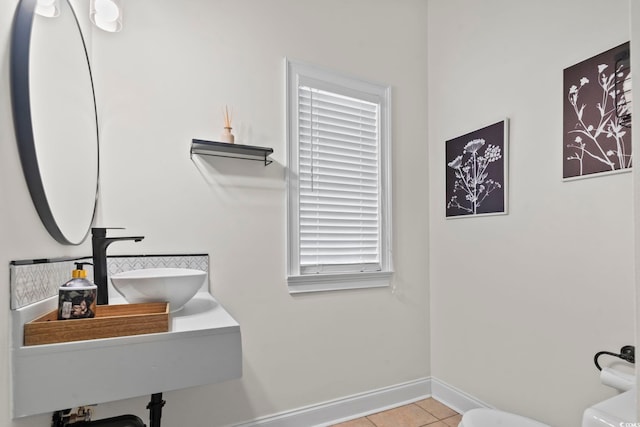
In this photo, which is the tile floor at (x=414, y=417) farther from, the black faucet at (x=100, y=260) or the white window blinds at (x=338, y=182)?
the black faucet at (x=100, y=260)

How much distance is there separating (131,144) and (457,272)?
2.09 metres

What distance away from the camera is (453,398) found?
90.7 inches

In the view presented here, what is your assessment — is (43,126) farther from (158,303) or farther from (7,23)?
(158,303)

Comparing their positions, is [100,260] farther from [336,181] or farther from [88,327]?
[336,181]

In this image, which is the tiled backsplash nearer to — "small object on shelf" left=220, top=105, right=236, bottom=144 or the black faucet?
the black faucet

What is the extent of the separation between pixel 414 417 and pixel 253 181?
180 cm

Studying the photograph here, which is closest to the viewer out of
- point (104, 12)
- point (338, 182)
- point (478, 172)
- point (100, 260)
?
point (100, 260)

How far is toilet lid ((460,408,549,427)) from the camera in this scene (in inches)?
62.6

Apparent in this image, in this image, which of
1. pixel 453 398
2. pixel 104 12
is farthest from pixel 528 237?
pixel 104 12

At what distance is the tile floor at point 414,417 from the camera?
2.12 meters

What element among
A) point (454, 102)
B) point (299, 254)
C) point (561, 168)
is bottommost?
point (299, 254)

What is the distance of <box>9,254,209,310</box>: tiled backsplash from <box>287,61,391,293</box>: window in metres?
0.83

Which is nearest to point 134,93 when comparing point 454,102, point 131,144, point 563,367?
point 131,144

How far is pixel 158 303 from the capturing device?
111 centimetres
